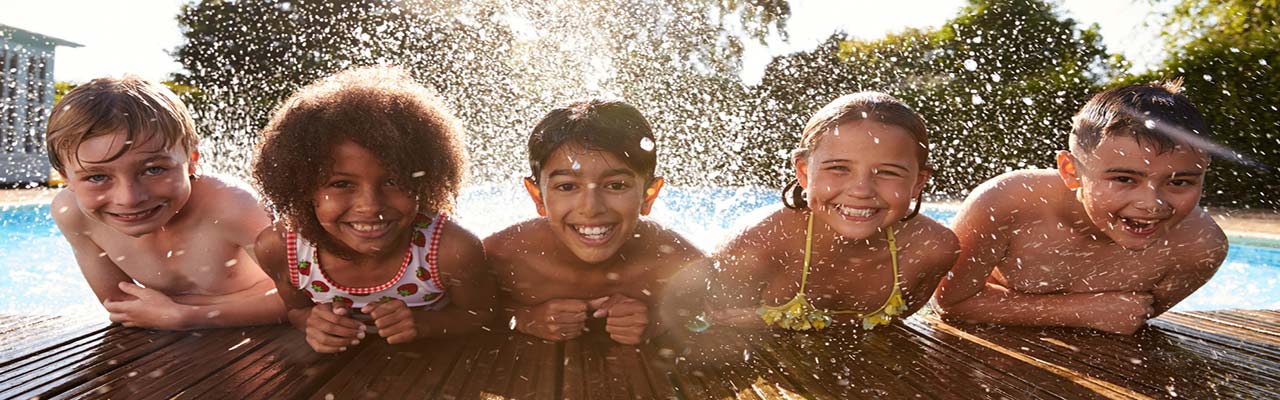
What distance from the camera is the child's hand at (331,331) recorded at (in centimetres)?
232

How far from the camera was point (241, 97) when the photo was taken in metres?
17.5

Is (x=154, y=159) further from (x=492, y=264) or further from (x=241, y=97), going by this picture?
(x=241, y=97)

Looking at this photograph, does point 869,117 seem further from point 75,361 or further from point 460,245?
point 75,361

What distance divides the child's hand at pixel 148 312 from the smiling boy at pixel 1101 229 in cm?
268

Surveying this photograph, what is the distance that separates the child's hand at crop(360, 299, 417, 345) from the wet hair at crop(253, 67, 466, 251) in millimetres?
306

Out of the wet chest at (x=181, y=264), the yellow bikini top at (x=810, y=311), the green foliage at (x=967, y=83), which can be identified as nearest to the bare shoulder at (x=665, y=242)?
the yellow bikini top at (x=810, y=311)

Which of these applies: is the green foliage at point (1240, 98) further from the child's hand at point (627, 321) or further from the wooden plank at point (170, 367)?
the wooden plank at point (170, 367)

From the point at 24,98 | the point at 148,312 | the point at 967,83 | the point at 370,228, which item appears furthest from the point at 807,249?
the point at 24,98

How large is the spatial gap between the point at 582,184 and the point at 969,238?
4.82 feet

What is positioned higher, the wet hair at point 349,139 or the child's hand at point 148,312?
the wet hair at point 349,139

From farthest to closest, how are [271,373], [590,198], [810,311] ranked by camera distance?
[810,311]
[590,198]
[271,373]

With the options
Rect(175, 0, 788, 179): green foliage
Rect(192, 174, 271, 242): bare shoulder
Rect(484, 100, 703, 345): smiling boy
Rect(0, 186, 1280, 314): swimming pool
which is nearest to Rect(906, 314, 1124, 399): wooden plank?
Rect(484, 100, 703, 345): smiling boy

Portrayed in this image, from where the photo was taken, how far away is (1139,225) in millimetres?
2814

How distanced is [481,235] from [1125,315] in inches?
155
